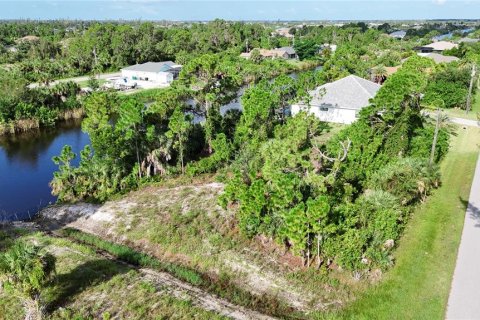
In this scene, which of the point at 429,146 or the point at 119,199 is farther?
the point at 429,146

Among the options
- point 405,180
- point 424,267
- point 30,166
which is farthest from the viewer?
point 30,166

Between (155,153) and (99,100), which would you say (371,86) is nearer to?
(155,153)

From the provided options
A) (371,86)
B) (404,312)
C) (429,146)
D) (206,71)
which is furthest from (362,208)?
(371,86)

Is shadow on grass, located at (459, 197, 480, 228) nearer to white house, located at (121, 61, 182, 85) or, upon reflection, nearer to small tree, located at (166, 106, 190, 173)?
small tree, located at (166, 106, 190, 173)

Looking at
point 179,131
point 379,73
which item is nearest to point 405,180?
point 179,131

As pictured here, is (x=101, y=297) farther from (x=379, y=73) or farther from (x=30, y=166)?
(x=379, y=73)

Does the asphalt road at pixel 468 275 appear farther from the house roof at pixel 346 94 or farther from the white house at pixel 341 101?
the house roof at pixel 346 94
